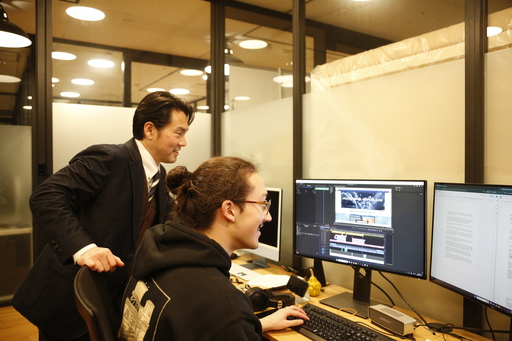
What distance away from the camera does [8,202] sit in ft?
9.16

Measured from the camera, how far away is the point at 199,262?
96 cm

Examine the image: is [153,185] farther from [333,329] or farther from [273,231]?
[333,329]

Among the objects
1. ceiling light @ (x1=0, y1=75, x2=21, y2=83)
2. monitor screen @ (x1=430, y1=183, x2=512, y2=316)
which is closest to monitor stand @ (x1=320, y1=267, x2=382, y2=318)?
monitor screen @ (x1=430, y1=183, x2=512, y2=316)

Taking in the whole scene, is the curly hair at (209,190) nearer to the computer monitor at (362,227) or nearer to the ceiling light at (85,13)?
the computer monitor at (362,227)

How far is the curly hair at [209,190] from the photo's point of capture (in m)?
1.16

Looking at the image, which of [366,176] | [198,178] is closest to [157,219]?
[198,178]

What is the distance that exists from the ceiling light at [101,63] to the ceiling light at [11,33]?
0.42 meters

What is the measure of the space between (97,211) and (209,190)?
836mm

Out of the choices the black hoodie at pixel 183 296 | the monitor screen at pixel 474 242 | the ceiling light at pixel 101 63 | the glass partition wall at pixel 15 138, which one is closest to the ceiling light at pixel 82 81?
the ceiling light at pixel 101 63

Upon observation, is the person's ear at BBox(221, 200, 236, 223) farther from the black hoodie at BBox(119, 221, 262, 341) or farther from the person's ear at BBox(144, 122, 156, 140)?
the person's ear at BBox(144, 122, 156, 140)

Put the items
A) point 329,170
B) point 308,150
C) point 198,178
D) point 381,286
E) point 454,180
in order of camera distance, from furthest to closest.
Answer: point 308,150, point 329,170, point 381,286, point 454,180, point 198,178

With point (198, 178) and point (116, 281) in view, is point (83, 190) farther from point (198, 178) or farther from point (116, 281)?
point (198, 178)

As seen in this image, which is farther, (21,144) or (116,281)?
(21,144)

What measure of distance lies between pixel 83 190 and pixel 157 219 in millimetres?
445
